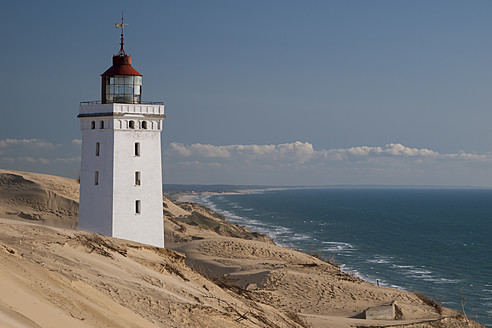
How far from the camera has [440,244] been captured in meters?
63.0

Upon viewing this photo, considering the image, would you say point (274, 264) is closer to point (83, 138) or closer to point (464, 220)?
point (83, 138)

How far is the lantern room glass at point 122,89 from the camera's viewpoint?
23.3 meters

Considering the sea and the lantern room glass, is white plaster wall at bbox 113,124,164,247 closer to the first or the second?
the lantern room glass

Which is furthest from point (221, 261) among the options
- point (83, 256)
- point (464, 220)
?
point (464, 220)

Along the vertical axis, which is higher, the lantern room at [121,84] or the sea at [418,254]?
the lantern room at [121,84]

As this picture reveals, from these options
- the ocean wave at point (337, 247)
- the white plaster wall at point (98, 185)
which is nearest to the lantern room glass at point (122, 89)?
the white plaster wall at point (98, 185)

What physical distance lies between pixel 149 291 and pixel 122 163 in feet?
36.4

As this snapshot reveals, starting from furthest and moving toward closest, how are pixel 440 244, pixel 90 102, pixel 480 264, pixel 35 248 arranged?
pixel 440 244, pixel 480 264, pixel 90 102, pixel 35 248

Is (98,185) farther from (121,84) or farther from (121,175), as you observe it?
(121,84)

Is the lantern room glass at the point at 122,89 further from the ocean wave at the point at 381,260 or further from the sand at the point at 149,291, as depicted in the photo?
the ocean wave at the point at 381,260

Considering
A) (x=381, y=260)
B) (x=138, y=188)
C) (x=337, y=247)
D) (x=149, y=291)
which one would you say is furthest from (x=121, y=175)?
(x=337, y=247)

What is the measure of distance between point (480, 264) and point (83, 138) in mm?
36189

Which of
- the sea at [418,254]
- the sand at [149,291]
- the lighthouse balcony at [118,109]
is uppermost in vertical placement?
the lighthouse balcony at [118,109]

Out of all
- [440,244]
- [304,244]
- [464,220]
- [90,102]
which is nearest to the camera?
[90,102]
